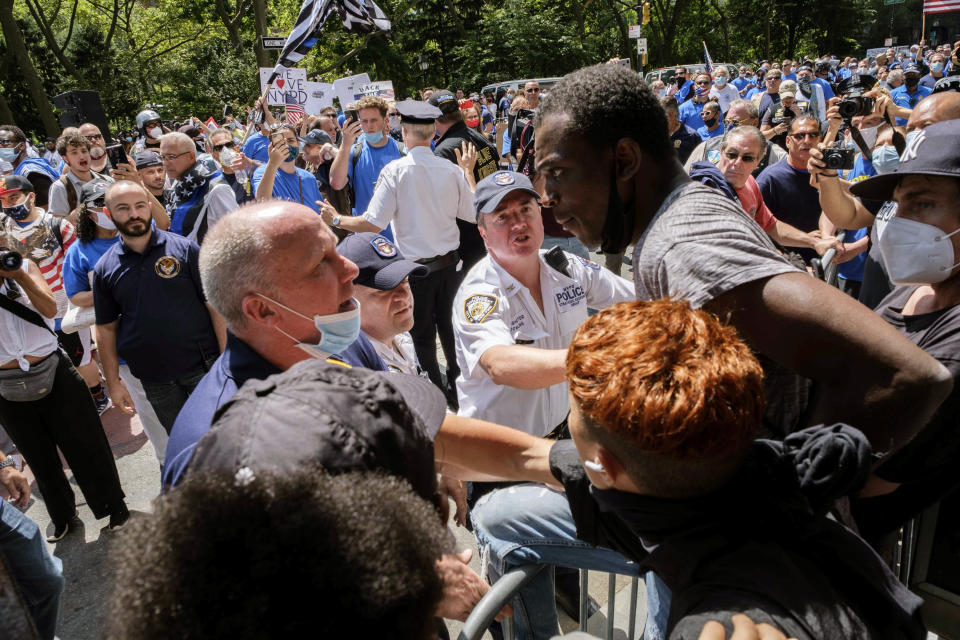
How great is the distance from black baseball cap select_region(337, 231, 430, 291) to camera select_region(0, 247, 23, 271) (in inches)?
71.0

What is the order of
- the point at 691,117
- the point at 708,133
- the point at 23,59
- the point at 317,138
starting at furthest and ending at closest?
the point at 23,59, the point at 691,117, the point at 708,133, the point at 317,138

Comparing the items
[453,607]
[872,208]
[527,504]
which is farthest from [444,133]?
[453,607]

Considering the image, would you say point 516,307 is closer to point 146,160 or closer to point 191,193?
point 191,193

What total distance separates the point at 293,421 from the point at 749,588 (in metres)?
0.78

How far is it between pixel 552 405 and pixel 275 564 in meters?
2.03

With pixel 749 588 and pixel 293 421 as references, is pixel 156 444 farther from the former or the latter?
pixel 749 588

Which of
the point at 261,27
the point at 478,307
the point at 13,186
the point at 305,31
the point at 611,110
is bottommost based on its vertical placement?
the point at 478,307

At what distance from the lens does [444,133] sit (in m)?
6.54

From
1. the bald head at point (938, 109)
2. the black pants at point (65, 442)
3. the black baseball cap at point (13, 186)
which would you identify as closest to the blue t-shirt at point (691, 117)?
the bald head at point (938, 109)

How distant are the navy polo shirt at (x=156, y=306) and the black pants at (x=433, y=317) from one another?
1.71 metres

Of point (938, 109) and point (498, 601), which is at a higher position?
point (938, 109)

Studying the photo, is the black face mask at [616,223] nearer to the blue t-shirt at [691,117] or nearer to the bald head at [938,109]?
the bald head at [938,109]

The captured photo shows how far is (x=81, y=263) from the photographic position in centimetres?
415

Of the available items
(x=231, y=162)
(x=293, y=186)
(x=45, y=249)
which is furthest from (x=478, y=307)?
(x=231, y=162)
